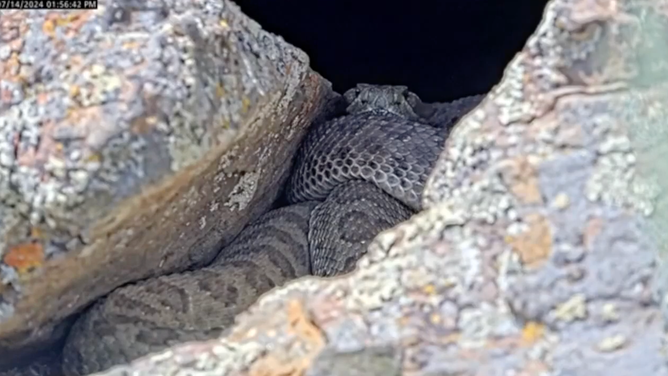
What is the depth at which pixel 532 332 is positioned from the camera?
1407 millimetres

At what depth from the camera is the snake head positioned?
3006 mm

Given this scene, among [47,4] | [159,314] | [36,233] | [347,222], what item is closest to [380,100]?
[347,222]

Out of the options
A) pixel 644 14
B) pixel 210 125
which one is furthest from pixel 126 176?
pixel 644 14

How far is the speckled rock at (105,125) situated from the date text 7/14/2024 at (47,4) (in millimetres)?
21

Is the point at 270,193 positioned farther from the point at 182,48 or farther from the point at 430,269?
the point at 430,269

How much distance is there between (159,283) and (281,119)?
502 mm

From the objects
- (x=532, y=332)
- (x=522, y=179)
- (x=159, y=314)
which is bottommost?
(x=159, y=314)

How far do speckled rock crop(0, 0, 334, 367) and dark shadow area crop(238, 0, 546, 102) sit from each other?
5.56 ft

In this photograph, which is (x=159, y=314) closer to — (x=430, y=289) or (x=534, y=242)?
(x=430, y=289)

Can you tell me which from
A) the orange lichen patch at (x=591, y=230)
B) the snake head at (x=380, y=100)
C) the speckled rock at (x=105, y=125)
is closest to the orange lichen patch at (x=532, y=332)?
the orange lichen patch at (x=591, y=230)

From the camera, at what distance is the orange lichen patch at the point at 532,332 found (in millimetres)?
1402

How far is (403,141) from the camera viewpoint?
276 cm

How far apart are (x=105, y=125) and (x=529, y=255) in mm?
793

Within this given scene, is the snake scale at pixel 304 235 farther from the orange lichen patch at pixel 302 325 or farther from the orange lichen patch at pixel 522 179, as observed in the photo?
the orange lichen patch at pixel 522 179
